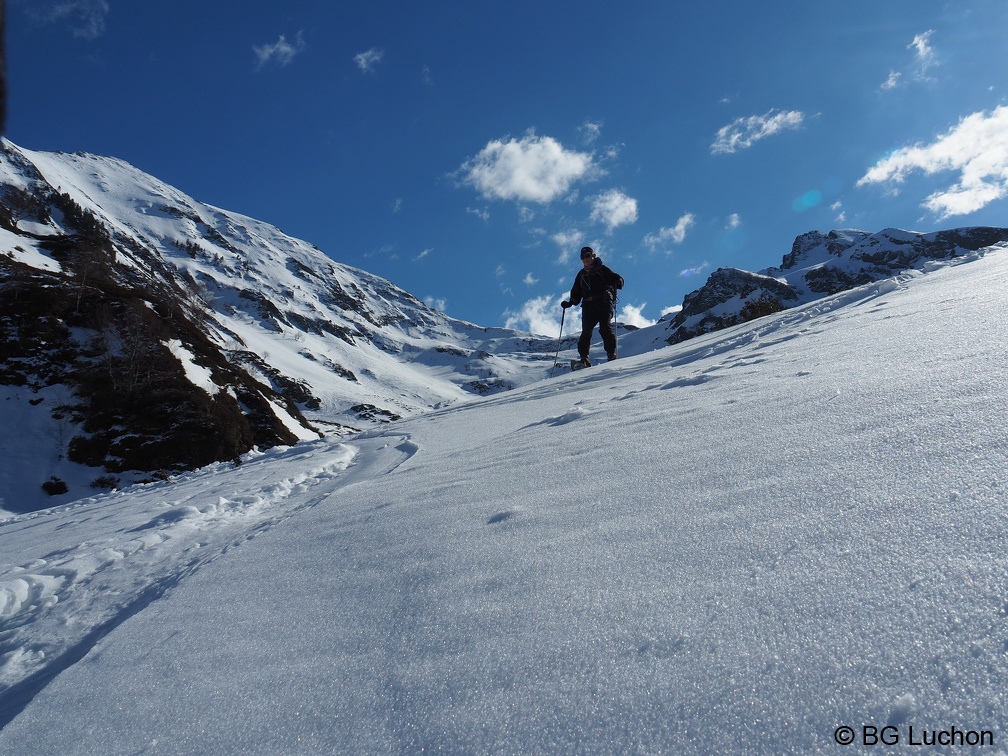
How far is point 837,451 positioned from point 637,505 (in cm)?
74

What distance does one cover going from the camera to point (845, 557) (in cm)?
118

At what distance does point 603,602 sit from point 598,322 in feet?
31.2

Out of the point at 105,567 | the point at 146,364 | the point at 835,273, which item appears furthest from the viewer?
Answer: the point at 835,273

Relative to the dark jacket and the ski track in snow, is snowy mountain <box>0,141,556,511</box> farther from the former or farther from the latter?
the ski track in snow

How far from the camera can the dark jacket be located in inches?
413

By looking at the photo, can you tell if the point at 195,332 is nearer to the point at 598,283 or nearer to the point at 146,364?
the point at 146,364

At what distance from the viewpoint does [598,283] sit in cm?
1057

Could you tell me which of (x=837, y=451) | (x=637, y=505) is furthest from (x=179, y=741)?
(x=837, y=451)

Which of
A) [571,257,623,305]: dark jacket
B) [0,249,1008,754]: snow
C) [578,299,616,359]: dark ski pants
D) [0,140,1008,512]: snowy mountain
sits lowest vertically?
[0,249,1008,754]: snow

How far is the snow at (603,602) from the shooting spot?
897 mm

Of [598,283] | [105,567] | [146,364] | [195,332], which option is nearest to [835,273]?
[598,283]

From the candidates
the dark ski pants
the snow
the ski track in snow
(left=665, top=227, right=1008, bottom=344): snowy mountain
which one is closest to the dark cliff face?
the dark ski pants

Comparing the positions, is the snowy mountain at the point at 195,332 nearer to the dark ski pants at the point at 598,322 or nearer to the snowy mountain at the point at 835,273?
the snowy mountain at the point at 835,273

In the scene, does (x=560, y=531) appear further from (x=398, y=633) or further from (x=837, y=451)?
(x=837, y=451)
